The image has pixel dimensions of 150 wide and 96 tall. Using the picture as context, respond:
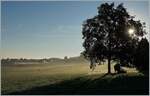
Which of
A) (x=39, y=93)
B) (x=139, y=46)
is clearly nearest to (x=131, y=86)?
(x=39, y=93)

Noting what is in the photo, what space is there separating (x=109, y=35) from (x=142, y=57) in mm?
7645

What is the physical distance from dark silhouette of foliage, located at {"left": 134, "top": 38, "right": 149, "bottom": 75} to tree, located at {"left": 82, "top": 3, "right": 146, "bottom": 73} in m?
1.84

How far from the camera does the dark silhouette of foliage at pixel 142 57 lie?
48.2 meters

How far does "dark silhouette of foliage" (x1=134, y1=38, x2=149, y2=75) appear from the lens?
4816 centimetres

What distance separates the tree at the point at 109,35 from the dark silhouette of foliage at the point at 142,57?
184 centimetres

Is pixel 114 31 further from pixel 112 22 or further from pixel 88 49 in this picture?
pixel 88 49

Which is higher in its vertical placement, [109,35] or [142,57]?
[109,35]

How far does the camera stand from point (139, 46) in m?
52.5

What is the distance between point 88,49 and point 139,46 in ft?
27.1

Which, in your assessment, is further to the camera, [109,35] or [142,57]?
[109,35]

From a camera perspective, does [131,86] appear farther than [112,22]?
No

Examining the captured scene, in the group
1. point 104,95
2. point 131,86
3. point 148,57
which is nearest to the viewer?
point 104,95

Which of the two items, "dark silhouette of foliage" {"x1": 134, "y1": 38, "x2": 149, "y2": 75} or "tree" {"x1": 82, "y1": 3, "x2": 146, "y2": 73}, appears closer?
"dark silhouette of foliage" {"x1": 134, "y1": 38, "x2": 149, "y2": 75}

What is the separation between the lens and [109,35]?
54.3 metres
